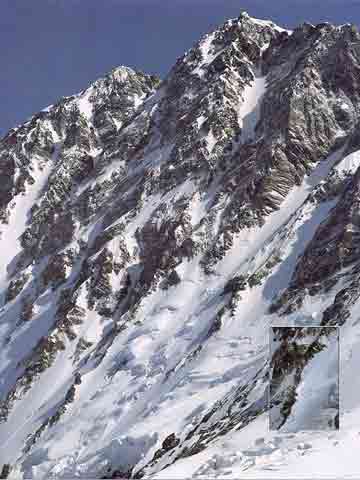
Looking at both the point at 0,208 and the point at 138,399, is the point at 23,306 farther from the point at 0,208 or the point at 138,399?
the point at 138,399

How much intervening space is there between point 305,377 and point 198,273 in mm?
57382

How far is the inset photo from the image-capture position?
13.9 metres

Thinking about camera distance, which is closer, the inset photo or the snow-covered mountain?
the inset photo

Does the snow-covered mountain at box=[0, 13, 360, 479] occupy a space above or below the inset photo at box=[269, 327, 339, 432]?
above

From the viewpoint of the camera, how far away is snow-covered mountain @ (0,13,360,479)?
80.7 ft

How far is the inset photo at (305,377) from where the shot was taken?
13.9 meters

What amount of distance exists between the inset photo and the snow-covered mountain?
0.04 metres

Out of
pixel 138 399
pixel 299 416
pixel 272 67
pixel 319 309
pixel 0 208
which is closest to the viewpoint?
pixel 299 416

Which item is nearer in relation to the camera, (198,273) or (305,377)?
(305,377)

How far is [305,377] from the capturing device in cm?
1412

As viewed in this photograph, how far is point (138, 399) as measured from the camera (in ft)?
183

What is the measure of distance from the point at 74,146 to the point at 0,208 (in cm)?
1741

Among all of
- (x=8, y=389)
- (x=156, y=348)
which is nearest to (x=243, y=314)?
(x=156, y=348)

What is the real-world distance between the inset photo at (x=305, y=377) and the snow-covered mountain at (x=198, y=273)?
39 mm
